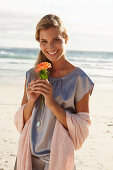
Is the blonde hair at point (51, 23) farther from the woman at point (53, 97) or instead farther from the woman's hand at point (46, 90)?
the woman's hand at point (46, 90)

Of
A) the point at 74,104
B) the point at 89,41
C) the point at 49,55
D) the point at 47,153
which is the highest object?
the point at 49,55

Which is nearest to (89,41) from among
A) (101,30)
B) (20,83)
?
(101,30)

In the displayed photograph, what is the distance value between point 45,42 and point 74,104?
0.51m

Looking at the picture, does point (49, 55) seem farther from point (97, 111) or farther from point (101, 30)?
point (101, 30)

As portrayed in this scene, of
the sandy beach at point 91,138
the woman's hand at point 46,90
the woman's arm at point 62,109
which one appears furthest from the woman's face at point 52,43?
the sandy beach at point 91,138

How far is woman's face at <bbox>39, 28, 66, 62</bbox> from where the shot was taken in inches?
89.5

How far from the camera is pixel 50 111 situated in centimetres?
229

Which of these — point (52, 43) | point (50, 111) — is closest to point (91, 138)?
point (50, 111)

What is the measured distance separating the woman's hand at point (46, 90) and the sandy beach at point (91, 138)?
3.36 meters

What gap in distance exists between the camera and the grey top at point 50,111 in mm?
2287

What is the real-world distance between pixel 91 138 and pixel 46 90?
515 cm

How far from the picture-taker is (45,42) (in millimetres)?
2320

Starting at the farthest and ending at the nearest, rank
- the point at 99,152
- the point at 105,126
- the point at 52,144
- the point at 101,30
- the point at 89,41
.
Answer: the point at 89,41
the point at 101,30
the point at 105,126
the point at 99,152
the point at 52,144

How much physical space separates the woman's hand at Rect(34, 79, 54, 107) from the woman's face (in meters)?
0.28
